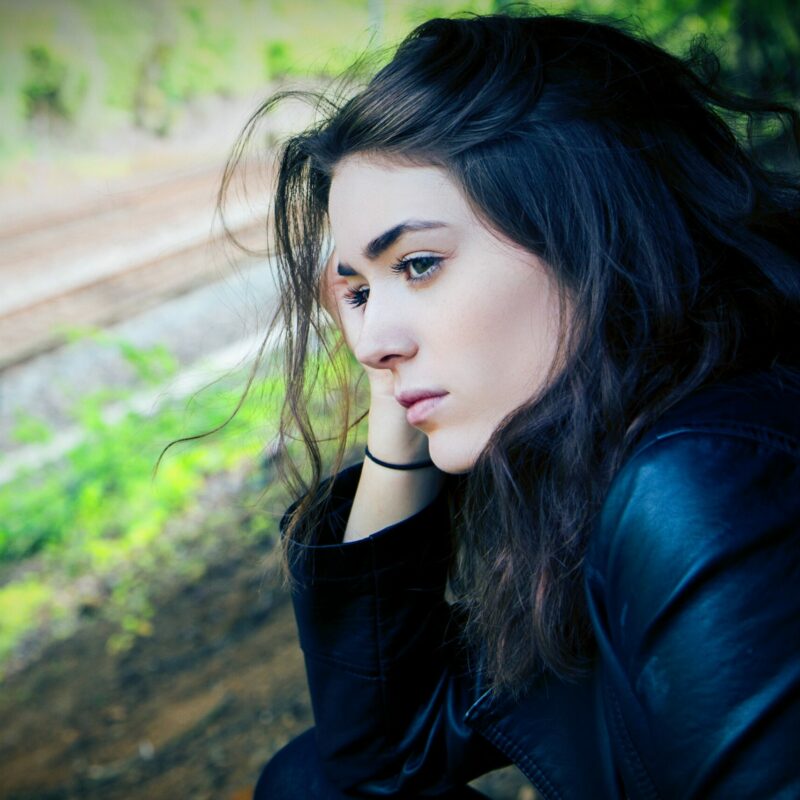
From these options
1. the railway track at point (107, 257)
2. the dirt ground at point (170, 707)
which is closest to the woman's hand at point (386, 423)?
the dirt ground at point (170, 707)

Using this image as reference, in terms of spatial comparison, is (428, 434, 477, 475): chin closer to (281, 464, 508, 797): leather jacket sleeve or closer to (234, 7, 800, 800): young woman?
(234, 7, 800, 800): young woman

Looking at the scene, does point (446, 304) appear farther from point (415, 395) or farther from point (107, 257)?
point (107, 257)

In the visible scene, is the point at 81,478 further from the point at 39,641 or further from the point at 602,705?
the point at 602,705

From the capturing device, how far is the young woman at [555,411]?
105cm

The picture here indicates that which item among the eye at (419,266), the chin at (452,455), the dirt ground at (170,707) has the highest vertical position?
the eye at (419,266)

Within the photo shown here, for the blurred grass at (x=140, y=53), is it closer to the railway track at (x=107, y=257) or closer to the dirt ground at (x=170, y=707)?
the railway track at (x=107, y=257)

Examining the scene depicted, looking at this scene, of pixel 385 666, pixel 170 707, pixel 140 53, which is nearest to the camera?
pixel 385 666

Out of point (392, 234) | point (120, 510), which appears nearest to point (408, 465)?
point (392, 234)

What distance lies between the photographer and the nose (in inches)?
56.6

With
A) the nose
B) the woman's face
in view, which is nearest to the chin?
the woman's face

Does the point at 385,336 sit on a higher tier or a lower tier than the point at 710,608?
higher

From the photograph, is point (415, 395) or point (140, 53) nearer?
point (415, 395)

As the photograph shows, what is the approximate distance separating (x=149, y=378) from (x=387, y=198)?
12.4 ft

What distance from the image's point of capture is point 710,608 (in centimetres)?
99
